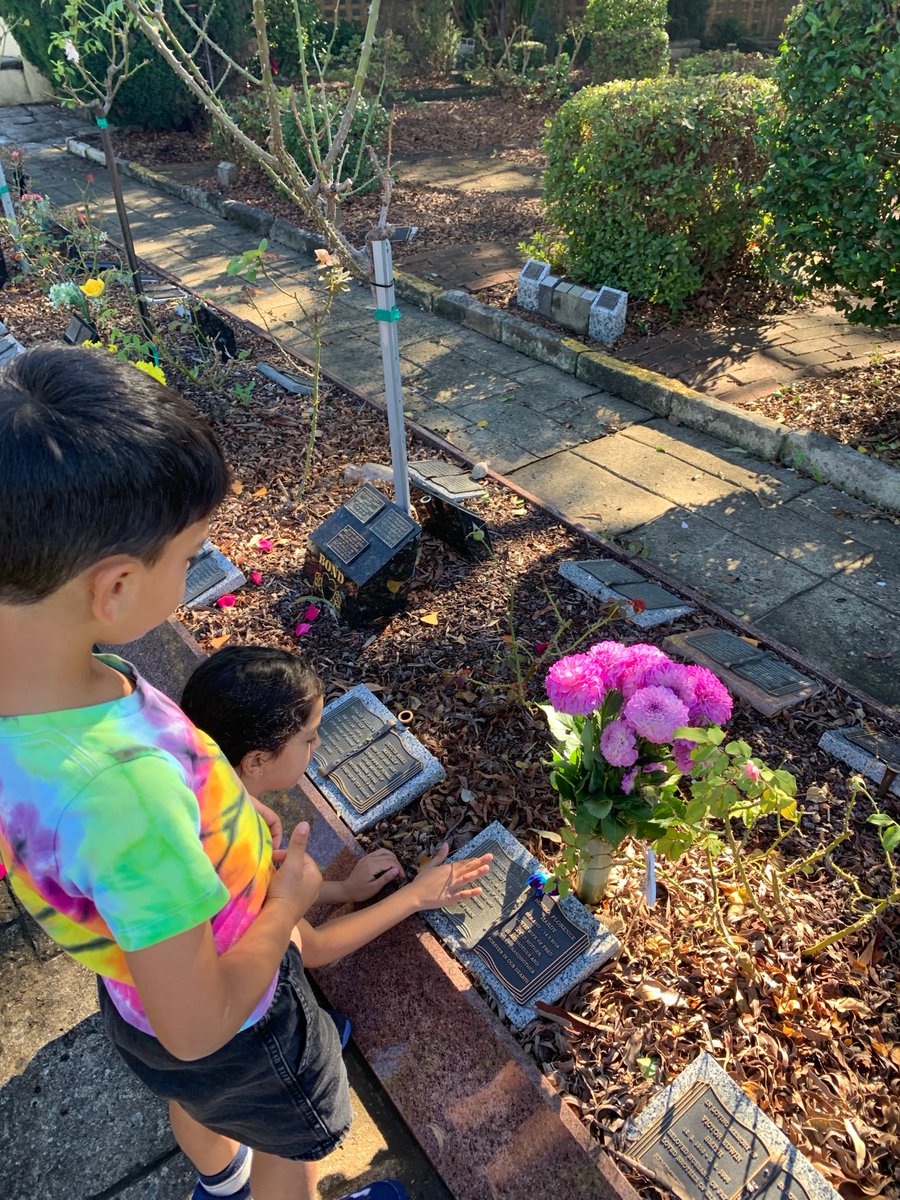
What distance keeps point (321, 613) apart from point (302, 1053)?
2.13 meters

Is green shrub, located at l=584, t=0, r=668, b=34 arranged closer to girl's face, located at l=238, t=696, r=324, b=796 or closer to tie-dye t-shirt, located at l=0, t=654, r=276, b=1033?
girl's face, located at l=238, t=696, r=324, b=796

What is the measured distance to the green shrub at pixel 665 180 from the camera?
18.0 feet

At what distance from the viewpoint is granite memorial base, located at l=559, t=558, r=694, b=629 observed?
10.8ft

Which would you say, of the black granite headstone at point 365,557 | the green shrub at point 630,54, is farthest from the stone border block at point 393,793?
the green shrub at point 630,54

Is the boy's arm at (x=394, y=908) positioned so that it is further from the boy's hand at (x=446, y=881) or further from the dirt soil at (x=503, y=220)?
the dirt soil at (x=503, y=220)

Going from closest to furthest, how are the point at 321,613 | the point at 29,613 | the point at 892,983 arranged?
the point at 29,613 < the point at 892,983 < the point at 321,613

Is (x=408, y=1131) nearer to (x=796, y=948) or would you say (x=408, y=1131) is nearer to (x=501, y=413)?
(x=796, y=948)

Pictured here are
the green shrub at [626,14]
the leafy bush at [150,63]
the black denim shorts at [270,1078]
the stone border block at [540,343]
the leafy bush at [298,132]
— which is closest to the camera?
the black denim shorts at [270,1078]

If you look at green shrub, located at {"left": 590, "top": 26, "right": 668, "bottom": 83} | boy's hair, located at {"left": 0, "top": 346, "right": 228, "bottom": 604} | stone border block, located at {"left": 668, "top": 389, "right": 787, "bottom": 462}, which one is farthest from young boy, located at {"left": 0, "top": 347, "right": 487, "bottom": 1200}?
green shrub, located at {"left": 590, "top": 26, "right": 668, "bottom": 83}

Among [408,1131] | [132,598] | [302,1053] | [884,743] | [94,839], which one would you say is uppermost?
[132,598]

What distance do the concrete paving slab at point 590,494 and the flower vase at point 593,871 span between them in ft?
6.75

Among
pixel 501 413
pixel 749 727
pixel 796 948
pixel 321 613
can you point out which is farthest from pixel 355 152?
pixel 796 948

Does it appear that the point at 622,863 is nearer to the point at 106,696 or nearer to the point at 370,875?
the point at 370,875

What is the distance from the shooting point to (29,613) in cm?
106
